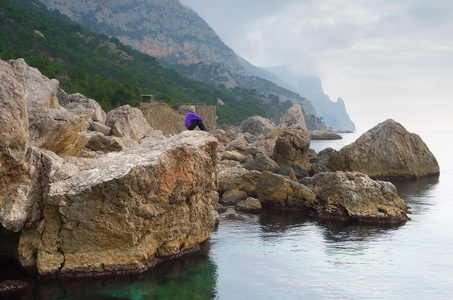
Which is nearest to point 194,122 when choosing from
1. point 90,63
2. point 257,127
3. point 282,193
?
point 282,193

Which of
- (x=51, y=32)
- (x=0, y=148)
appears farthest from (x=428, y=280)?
(x=51, y=32)

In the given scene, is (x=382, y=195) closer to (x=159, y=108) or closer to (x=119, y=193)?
(x=119, y=193)

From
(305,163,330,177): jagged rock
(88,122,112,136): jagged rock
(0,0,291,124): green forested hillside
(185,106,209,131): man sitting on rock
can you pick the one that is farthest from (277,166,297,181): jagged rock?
(0,0,291,124): green forested hillside

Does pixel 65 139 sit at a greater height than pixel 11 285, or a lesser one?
greater

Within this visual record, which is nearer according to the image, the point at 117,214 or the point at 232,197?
the point at 117,214

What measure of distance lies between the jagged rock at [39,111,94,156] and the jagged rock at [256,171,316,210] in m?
11.0

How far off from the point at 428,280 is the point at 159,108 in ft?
175

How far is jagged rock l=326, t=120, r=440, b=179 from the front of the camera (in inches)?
1411

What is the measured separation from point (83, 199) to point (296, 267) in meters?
7.66

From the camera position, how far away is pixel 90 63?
300ft

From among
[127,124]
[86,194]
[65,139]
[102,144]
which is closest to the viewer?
[86,194]

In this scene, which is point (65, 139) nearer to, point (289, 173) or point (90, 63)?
point (289, 173)

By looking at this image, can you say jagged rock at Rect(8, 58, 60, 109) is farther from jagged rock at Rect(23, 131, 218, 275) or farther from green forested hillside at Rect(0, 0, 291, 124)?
green forested hillside at Rect(0, 0, 291, 124)

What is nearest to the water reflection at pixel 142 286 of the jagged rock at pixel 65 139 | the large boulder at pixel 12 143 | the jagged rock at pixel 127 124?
the large boulder at pixel 12 143
